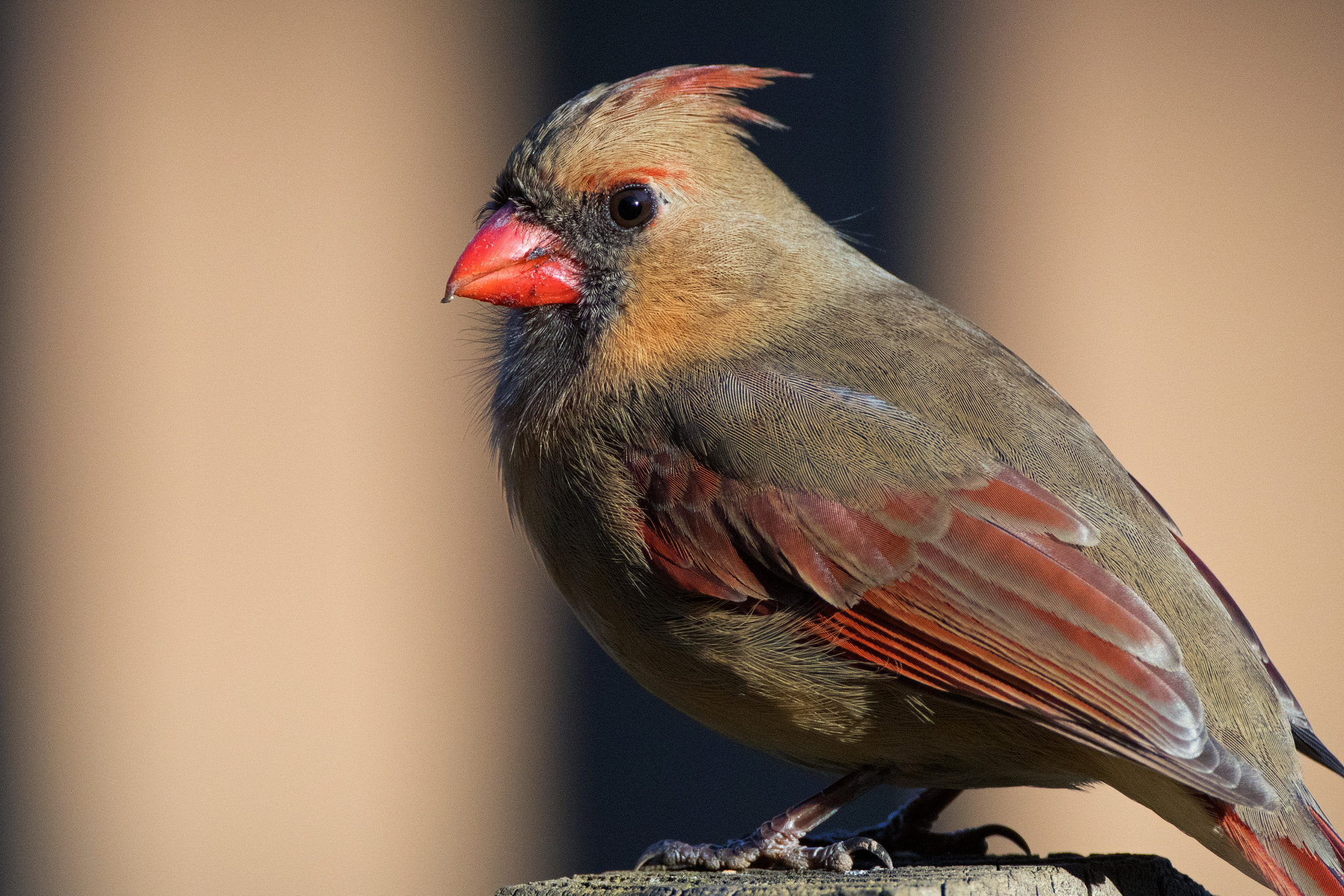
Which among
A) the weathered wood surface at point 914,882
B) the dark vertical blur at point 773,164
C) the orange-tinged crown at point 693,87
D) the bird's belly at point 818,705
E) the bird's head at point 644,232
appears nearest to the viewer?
the weathered wood surface at point 914,882

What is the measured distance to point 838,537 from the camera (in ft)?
6.96

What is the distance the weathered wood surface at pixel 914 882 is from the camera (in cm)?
172

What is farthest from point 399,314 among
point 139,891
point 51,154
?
point 139,891

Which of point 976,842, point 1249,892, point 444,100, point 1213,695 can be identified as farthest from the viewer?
point 444,100

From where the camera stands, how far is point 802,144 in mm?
4641

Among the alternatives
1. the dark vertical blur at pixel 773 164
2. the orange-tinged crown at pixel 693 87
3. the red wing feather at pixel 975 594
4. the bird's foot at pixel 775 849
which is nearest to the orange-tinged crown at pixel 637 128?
the orange-tinged crown at pixel 693 87

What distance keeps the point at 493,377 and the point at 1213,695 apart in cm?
142

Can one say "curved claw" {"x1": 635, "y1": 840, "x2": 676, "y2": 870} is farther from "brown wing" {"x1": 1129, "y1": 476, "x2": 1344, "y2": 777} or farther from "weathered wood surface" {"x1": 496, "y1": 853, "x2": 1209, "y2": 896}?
"brown wing" {"x1": 1129, "y1": 476, "x2": 1344, "y2": 777}

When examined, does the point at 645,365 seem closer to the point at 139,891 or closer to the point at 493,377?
the point at 493,377

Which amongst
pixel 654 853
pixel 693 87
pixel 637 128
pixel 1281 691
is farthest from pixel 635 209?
pixel 1281 691

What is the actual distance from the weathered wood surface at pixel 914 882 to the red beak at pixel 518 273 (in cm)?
104

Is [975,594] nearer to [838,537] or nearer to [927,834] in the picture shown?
[838,537]

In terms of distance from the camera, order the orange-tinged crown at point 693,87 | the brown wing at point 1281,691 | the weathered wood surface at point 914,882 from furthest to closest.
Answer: the orange-tinged crown at point 693,87 < the brown wing at point 1281,691 < the weathered wood surface at point 914,882

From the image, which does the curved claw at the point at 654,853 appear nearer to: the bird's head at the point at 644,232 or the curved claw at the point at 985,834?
the curved claw at the point at 985,834
